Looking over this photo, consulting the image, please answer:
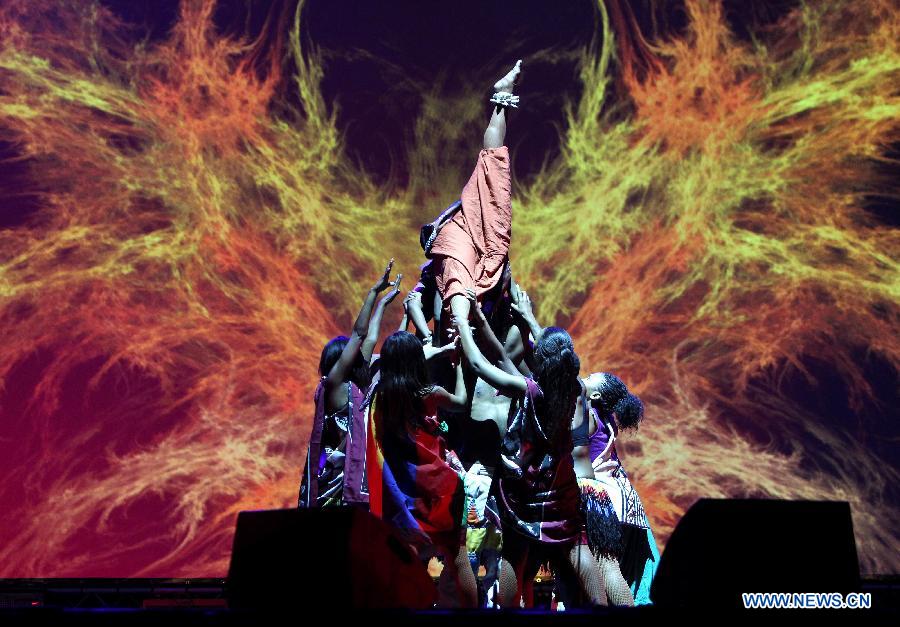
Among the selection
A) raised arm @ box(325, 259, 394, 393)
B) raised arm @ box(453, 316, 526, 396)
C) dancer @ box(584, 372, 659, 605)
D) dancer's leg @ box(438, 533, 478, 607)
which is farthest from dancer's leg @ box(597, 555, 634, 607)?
raised arm @ box(325, 259, 394, 393)

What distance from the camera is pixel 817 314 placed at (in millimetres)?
8094

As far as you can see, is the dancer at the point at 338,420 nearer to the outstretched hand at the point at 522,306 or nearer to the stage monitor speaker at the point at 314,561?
the outstretched hand at the point at 522,306

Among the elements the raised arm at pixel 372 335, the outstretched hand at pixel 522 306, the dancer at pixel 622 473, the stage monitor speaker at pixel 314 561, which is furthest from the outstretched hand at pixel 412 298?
the stage monitor speaker at pixel 314 561

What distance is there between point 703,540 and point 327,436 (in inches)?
87.3

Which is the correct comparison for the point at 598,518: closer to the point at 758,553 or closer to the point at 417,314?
the point at 758,553

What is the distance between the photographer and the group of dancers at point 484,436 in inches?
136

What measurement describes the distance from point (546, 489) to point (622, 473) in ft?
2.80

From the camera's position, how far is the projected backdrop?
25.3 ft

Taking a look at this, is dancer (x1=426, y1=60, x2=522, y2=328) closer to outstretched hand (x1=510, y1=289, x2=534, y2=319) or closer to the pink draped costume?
the pink draped costume

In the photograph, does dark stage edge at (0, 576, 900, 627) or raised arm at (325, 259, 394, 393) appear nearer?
dark stage edge at (0, 576, 900, 627)

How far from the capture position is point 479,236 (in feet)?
16.0

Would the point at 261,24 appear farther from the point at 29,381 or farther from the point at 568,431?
the point at 568,431

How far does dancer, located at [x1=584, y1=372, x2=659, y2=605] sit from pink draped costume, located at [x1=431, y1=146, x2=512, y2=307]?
822 mm

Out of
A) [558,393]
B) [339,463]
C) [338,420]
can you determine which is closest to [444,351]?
[338,420]
